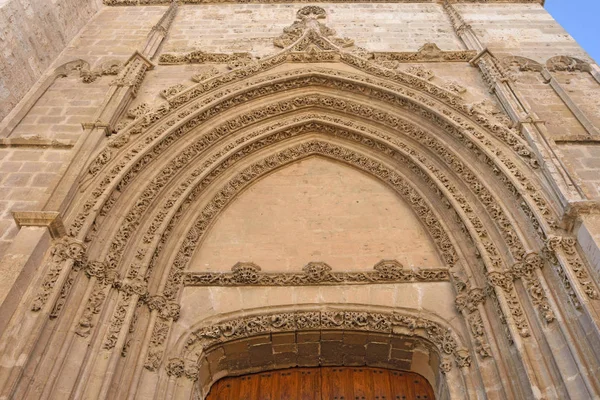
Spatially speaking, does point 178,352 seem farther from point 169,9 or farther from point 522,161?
point 169,9

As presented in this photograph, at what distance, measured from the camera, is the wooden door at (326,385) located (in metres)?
5.99

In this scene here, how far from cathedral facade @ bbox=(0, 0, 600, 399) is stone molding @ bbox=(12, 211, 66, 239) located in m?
0.02

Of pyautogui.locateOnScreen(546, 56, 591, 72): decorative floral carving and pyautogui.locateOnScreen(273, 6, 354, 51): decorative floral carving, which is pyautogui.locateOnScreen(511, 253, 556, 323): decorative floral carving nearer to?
pyautogui.locateOnScreen(546, 56, 591, 72): decorative floral carving

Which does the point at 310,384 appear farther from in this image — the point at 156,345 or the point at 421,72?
the point at 421,72

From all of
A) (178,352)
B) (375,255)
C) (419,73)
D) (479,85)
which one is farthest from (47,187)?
(479,85)

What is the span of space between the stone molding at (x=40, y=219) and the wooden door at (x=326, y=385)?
2.51 metres

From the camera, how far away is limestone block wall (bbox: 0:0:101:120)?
7688mm

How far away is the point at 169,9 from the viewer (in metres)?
10.4

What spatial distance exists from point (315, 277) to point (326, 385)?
1.22 metres

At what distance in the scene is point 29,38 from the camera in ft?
27.5

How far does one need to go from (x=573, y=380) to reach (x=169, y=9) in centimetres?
922

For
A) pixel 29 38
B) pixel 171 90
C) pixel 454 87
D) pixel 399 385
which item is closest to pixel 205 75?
pixel 171 90

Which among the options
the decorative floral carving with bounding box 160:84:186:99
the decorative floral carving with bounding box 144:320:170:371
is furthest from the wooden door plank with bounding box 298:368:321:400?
the decorative floral carving with bounding box 160:84:186:99

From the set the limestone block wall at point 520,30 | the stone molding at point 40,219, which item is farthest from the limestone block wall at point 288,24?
the stone molding at point 40,219
